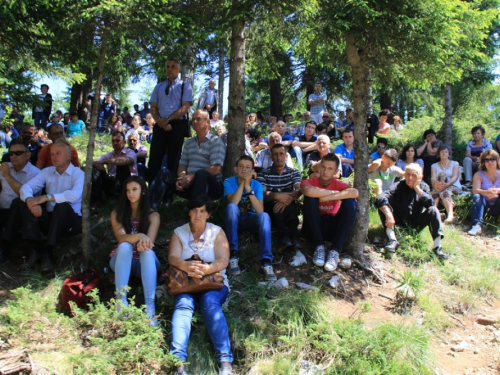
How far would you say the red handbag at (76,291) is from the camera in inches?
186

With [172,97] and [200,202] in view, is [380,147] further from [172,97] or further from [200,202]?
[200,202]

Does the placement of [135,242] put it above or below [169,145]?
below

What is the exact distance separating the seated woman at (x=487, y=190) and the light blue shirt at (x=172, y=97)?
5347 millimetres

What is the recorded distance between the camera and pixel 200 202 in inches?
191

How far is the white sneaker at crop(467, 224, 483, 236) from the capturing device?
770cm

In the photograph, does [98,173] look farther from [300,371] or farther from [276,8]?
[300,371]

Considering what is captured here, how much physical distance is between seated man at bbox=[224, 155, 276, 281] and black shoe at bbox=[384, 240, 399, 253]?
2.06 meters

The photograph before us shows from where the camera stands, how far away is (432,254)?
6.57 m

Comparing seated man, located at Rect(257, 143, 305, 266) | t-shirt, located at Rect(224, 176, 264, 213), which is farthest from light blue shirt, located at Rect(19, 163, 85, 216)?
seated man, located at Rect(257, 143, 305, 266)

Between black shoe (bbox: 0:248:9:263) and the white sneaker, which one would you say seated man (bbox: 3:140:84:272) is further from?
the white sneaker

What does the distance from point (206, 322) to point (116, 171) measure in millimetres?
3882

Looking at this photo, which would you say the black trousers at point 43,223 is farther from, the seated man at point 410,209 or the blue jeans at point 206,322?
the seated man at point 410,209

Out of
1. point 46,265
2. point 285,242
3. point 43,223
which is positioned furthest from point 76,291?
point 285,242

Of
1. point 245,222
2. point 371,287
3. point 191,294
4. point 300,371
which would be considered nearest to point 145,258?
point 191,294
